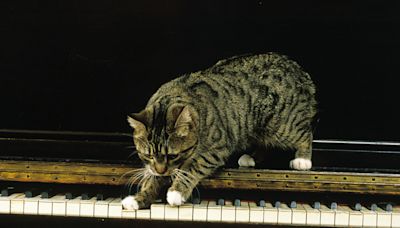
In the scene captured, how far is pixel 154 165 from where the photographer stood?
5.99 ft

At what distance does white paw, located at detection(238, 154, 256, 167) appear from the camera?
6.95 ft

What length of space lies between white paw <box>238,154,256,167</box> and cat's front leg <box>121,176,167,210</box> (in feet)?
1.17

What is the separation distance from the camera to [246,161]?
212 centimetres

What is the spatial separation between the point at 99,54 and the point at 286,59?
0.83m

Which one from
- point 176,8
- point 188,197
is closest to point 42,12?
point 176,8

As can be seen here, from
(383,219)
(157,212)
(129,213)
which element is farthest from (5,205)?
(383,219)

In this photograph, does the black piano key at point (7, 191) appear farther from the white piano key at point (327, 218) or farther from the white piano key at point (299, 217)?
the white piano key at point (327, 218)

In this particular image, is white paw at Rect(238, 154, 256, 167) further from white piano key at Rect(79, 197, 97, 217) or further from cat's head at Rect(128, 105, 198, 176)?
white piano key at Rect(79, 197, 97, 217)

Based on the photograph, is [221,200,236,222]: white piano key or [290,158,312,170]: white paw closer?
[221,200,236,222]: white piano key

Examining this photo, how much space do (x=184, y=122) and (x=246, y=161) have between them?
434 millimetres

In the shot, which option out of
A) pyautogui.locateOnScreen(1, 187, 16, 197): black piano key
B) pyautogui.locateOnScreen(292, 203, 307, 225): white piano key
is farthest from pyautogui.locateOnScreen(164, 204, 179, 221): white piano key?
pyautogui.locateOnScreen(1, 187, 16, 197): black piano key

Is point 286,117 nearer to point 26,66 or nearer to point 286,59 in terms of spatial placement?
point 286,59

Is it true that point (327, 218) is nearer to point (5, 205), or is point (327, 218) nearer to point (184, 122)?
point (184, 122)

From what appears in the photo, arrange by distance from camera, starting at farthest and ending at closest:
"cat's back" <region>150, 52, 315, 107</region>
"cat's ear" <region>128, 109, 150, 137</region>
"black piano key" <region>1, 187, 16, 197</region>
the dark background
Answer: the dark background
"cat's back" <region>150, 52, 315, 107</region>
"black piano key" <region>1, 187, 16, 197</region>
"cat's ear" <region>128, 109, 150, 137</region>
